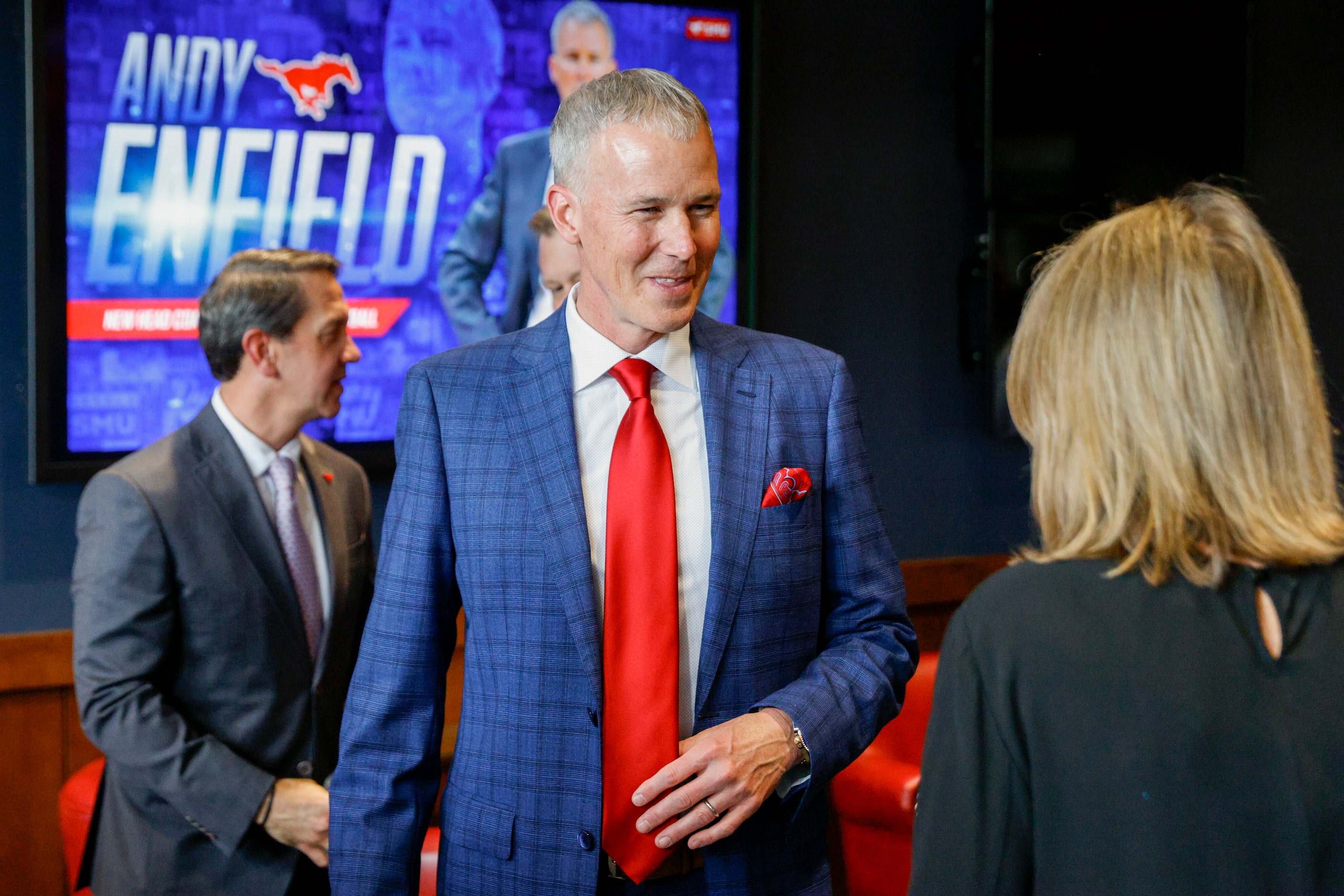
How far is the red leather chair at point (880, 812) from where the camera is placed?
2913 millimetres

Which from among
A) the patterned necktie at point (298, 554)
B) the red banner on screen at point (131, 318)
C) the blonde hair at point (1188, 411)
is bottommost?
the patterned necktie at point (298, 554)

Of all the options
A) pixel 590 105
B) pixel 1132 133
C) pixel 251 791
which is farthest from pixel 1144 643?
pixel 1132 133

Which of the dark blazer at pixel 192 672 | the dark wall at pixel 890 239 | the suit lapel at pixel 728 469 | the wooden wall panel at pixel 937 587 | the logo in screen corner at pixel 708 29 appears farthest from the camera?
the wooden wall panel at pixel 937 587

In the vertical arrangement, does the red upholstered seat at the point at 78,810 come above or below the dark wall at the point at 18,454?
below

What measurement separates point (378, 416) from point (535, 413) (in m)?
1.73

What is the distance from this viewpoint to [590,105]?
160 centimetres

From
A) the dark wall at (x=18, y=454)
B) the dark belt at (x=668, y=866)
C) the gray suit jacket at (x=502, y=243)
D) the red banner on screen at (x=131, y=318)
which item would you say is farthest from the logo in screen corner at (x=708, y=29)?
the dark belt at (x=668, y=866)

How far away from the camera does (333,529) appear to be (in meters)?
2.40

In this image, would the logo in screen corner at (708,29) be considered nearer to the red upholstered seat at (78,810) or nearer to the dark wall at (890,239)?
the dark wall at (890,239)

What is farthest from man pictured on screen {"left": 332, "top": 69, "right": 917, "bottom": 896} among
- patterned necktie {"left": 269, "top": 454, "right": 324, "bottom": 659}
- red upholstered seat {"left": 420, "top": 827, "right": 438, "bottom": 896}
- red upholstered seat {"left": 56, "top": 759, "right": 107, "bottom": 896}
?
red upholstered seat {"left": 56, "top": 759, "right": 107, "bottom": 896}

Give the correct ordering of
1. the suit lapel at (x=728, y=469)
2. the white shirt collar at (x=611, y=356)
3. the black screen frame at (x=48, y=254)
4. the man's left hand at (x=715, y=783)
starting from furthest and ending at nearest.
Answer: the black screen frame at (x=48, y=254) < the white shirt collar at (x=611, y=356) < the suit lapel at (x=728, y=469) < the man's left hand at (x=715, y=783)

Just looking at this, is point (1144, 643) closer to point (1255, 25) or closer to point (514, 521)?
point (514, 521)

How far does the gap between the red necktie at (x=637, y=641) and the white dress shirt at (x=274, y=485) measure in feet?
3.22

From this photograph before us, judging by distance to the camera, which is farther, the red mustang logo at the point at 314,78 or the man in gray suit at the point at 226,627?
the red mustang logo at the point at 314,78
